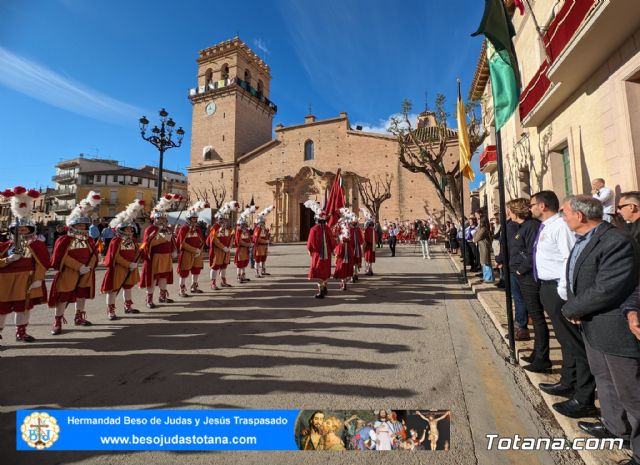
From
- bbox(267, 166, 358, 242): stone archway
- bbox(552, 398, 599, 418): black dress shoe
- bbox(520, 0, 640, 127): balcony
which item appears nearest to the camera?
bbox(552, 398, 599, 418): black dress shoe

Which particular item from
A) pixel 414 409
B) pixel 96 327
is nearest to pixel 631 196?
pixel 414 409

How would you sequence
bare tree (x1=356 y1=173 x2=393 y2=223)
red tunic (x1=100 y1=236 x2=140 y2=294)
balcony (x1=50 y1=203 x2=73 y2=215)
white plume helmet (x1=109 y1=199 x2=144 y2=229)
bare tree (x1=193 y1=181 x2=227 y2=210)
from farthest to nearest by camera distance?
balcony (x1=50 y1=203 x2=73 y2=215) < bare tree (x1=193 y1=181 x2=227 y2=210) < bare tree (x1=356 y1=173 x2=393 y2=223) < white plume helmet (x1=109 y1=199 x2=144 y2=229) < red tunic (x1=100 y1=236 x2=140 y2=294)

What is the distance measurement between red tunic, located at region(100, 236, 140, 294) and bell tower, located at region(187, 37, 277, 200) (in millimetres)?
31003

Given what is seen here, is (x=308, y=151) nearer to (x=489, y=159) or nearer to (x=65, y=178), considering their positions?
(x=489, y=159)

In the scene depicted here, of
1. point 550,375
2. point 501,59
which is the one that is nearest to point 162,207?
point 501,59

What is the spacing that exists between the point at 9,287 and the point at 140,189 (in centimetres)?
5265

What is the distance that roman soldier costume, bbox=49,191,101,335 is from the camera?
15.2 feet

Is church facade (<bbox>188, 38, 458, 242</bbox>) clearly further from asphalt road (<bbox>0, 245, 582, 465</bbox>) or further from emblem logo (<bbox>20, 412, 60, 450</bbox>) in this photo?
emblem logo (<bbox>20, 412, 60, 450</bbox>)

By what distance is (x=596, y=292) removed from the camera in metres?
1.89

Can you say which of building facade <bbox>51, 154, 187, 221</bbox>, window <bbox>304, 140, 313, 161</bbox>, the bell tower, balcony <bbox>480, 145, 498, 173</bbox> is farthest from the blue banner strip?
building facade <bbox>51, 154, 187, 221</bbox>

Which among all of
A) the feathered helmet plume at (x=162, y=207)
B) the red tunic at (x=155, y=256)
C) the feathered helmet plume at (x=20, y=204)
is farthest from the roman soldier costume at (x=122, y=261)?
the feathered helmet plume at (x=20, y=204)

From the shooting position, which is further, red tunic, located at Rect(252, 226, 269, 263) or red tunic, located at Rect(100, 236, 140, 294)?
red tunic, located at Rect(252, 226, 269, 263)

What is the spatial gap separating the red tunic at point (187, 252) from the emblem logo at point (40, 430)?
504 centimetres

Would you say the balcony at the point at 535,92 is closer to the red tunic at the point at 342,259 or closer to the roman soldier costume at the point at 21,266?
the red tunic at the point at 342,259
